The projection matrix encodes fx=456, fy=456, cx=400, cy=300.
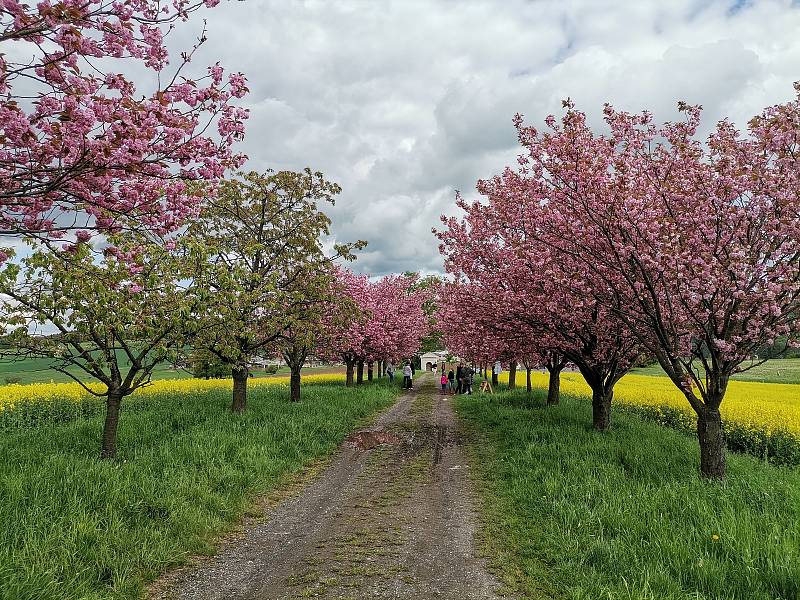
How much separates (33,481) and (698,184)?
11911 mm

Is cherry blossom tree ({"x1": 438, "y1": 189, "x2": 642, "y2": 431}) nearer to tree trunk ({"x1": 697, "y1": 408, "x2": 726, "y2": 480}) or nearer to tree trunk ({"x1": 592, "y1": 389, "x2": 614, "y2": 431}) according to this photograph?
tree trunk ({"x1": 592, "y1": 389, "x2": 614, "y2": 431})

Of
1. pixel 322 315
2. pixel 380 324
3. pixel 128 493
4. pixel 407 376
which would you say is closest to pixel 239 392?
pixel 322 315

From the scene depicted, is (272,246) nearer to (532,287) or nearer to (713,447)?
(532,287)

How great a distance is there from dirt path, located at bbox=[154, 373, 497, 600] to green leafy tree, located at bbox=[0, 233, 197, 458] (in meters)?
4.07

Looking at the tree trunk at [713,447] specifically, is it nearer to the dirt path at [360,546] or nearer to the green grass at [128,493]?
the dirt path at [360,546]

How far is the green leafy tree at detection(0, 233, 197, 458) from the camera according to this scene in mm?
7426

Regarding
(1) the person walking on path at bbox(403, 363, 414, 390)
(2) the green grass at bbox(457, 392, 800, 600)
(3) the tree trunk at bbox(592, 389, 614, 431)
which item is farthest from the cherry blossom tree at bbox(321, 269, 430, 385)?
(2) the green grass at bbox(457, 392, 800, 600)

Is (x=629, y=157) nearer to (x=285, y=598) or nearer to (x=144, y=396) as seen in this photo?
(x=285, y=598)

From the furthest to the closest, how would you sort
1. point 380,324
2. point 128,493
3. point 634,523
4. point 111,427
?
1. point 380,324
2. point 111,427
3. point 128,493
4. point 634,523

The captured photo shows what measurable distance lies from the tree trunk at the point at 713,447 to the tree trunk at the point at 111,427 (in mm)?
11799

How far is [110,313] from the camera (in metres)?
8.12

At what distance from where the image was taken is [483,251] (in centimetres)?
1316

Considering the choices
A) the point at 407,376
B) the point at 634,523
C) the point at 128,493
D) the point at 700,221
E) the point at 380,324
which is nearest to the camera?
the point at 634,523

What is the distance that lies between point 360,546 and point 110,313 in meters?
5.88
